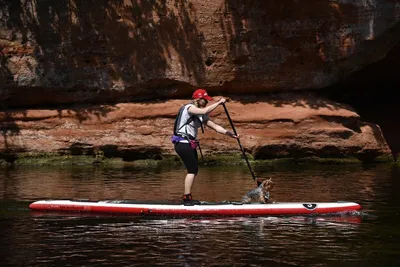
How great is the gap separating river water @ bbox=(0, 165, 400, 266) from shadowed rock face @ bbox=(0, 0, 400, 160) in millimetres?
5212

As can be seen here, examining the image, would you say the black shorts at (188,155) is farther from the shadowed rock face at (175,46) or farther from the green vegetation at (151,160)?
the shadowed rock face at (175,46)

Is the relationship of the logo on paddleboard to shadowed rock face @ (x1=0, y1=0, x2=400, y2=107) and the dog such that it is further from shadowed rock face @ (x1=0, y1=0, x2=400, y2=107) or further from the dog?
shadowed rock face @ (x1=0, y1=0, x2=400, y2=107)

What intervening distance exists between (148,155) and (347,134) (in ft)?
19.5

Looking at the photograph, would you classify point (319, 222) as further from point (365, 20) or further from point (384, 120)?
point (384, 120)

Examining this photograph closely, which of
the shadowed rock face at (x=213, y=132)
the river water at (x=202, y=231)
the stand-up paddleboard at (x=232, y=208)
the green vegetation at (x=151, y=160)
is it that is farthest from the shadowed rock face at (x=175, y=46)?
the stand-up paddleboard at (x=232, y=208)

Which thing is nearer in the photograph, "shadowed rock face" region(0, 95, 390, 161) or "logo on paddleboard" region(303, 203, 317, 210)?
"logo on paddleboard" region(303, 203, 317, 210)

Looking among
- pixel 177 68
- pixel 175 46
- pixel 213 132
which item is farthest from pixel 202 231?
pixel 175 46

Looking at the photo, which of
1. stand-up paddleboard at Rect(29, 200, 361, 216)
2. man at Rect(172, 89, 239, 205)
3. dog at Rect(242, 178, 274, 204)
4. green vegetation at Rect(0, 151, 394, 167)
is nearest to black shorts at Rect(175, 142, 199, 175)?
man at Rect(172, 89, 239, 205)

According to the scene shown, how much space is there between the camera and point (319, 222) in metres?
12.5

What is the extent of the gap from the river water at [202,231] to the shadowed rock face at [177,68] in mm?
5212

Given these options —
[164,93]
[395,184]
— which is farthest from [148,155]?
[395,184]

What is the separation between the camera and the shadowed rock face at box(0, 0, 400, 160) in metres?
23.9

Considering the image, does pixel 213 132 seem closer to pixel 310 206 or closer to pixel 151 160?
pixel 151 160

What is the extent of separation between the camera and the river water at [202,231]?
9.88 meters
